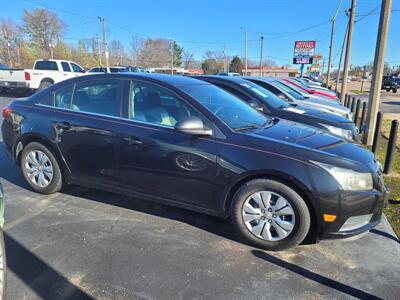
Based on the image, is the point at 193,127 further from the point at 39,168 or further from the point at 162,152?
the point at 39,168

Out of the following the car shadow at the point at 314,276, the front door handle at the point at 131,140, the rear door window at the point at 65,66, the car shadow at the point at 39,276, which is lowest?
the car shadow at the point at 314,276

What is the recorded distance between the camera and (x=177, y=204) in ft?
11.3

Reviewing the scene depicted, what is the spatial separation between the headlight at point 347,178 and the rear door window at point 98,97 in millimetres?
2290

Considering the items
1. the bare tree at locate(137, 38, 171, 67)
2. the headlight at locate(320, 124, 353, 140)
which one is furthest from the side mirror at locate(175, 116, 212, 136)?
the bare tree at locate(137, 38, 171, 67)

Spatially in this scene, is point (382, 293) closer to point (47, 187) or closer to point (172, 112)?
point (172, 112)

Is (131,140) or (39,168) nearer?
(131,140)

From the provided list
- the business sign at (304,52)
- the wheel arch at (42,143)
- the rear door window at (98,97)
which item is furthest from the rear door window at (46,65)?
the business sign at (304,52)

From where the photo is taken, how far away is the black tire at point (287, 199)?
9.46 ft

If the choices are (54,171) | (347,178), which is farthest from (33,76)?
(347,178)

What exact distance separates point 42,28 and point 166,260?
226 feet

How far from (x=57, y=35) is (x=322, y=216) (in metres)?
69.1

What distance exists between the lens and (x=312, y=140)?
328cm

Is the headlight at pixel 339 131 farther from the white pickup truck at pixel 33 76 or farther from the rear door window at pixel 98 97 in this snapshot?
the white pickup truck at pixel 33 76

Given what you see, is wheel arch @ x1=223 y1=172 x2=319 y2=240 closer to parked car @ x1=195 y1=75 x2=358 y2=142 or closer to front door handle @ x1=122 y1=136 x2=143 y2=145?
front door handle @ x1=122 y1=136 x2=143 y2=145
